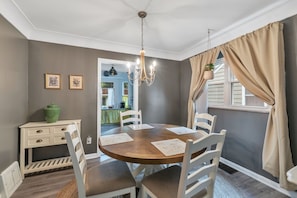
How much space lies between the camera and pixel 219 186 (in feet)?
6.44

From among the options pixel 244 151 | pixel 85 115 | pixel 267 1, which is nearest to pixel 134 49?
pixel 85 115

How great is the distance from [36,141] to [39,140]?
38mm

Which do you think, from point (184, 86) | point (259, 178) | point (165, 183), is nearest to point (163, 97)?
point (184, 86)

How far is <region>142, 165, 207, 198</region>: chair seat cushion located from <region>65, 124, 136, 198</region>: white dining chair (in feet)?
0.53

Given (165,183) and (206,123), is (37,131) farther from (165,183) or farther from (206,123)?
(206,123)

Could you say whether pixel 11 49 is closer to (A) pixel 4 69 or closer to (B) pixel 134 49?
(A) pixel 4 69

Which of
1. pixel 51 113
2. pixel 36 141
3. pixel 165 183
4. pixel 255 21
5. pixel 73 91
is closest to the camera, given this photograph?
pixel 165 183

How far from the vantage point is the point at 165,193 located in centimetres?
113

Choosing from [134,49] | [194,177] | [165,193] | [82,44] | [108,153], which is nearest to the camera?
[194,177]

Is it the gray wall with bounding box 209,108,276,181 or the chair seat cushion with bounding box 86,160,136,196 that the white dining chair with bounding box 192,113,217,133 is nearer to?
the gray wall with bounding box 209,108,276,181

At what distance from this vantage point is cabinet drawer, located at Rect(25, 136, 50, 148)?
2216 mm

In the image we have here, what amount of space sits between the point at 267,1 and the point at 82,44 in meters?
2.94

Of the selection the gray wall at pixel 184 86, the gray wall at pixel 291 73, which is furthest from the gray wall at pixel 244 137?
the gray wall at pixel 184 86

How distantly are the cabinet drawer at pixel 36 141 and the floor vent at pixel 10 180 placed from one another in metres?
0.27
